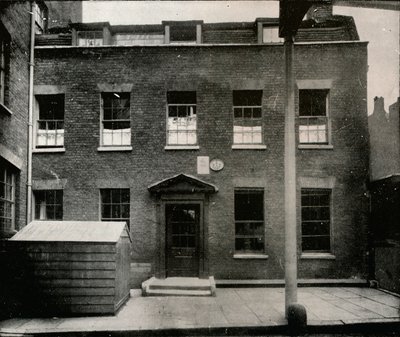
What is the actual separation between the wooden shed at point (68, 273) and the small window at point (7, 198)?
2147 millimetres

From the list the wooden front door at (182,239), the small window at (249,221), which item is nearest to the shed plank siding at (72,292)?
the wooden front door at (182,239)

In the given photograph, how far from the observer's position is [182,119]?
12.4 metres

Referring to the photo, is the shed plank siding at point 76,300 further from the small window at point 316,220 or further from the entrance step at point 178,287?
the small window at point 316,220

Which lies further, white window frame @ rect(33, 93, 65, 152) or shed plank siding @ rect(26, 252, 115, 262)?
white window frame @ rect(33, 93, 65, 152)

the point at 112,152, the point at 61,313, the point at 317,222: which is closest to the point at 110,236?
the point at 61,313

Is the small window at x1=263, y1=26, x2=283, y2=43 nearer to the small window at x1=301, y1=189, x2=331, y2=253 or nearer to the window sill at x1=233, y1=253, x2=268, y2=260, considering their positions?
the small window at x1=301, y1=189, x2=331, y2=253

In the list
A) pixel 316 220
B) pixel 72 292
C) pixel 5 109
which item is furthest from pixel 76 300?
pixel 316 220

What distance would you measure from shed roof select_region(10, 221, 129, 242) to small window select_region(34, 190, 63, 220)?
3.56 meters

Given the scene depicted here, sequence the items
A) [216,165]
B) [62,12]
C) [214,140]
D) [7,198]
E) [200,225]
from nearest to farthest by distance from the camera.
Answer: [7,198]
[200,225]
[216,165]
[214,140]
[62,12]

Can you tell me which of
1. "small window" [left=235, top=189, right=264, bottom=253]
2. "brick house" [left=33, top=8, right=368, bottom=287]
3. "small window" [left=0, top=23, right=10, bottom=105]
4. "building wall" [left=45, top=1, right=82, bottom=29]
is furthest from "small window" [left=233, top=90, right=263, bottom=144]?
"building wall" [left=45, top=1, right=82, bottom=29]

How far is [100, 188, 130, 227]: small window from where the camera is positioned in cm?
1220

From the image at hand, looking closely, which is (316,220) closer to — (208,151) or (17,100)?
(208,151)

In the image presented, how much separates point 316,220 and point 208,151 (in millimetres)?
4125

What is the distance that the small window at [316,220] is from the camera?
12.1m
